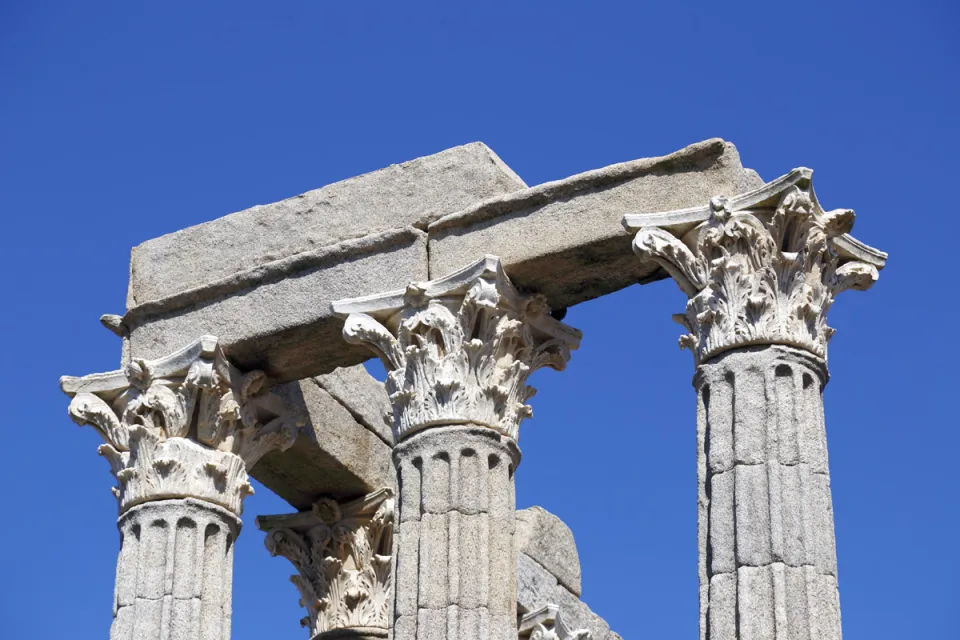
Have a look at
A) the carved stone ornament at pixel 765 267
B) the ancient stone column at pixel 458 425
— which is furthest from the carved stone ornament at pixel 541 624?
the carved stone ornament at pixel 765 267

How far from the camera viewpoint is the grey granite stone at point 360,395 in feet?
87.4

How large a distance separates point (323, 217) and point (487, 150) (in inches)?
77.3

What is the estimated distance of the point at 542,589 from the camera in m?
29.3

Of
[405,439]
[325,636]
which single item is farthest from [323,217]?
[325,636]

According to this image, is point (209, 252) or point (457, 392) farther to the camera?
point (209, 252)

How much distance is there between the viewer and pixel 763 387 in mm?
19812

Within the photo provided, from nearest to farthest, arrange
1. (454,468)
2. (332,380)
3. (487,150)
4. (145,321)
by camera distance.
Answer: (454,468), (487,150), (145,321), (332,380)

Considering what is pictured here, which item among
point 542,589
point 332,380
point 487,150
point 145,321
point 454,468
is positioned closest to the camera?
→ point 454,468

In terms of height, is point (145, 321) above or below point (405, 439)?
above

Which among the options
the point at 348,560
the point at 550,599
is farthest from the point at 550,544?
the point at 348,560

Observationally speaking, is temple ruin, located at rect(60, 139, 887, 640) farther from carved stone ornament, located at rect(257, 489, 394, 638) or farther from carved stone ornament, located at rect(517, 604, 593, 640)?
carved stone ornament, located at rect(517, 604, 593, 640)

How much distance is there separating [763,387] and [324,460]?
25.1 feet

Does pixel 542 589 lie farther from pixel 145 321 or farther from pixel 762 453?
pixel 762 453

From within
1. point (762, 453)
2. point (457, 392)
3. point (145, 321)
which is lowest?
point (762, 453)
